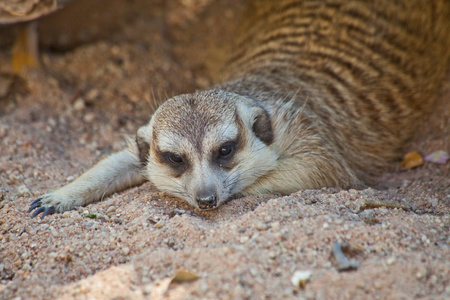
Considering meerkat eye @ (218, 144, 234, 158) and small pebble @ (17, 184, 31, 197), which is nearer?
meerkat eye @ (218, 144, 234, 158)

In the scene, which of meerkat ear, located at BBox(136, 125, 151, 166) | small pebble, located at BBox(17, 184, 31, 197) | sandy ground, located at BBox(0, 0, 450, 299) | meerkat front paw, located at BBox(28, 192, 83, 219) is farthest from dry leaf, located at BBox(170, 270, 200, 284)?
small pebble, located at BBox(17, 184, 31, 197)

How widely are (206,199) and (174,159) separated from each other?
393mm

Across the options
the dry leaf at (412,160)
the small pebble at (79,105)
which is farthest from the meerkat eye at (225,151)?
the small pebble at (79,105)

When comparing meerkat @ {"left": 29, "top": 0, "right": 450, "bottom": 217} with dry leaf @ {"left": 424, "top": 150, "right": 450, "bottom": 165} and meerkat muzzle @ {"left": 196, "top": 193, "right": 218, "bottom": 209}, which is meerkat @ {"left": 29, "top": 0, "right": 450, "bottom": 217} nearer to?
meerkat muzzle @ {"left": 196, "top": 193, "right": 218, "bottom": 209}

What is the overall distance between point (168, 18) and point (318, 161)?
3409 mm

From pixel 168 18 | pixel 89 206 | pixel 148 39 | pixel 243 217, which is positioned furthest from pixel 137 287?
pixel 168 18

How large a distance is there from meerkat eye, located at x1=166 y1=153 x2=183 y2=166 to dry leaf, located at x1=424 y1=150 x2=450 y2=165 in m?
1.94

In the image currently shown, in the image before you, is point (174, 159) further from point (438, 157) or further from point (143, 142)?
point (438, 157)

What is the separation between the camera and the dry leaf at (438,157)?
353 cm

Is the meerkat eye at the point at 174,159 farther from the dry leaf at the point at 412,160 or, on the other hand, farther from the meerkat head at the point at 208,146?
the dry leaf at the point at 412,160

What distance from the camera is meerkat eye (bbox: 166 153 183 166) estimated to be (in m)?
2.82

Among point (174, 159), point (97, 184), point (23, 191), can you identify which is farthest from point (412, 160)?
point (23, 191)

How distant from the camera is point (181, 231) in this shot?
241 cm

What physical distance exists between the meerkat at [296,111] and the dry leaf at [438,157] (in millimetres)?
301
